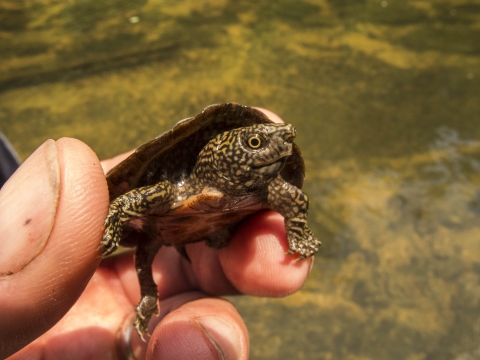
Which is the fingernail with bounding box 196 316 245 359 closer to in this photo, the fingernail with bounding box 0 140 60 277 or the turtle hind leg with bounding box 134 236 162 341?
the turtle hind leg with bounding box 134 236 162 341

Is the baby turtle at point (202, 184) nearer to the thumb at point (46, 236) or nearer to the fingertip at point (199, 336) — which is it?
the thumb at point (46, 236)

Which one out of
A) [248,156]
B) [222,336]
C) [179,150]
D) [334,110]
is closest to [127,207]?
[179,150]

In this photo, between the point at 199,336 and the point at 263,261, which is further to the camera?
the point at 263,261

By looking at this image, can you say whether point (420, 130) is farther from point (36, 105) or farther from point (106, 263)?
point (36, 105)

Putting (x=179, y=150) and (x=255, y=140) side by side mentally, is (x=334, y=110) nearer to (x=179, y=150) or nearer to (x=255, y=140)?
(x=179, y=150)

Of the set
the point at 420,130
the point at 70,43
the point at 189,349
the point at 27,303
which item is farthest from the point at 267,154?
the point at 70,43

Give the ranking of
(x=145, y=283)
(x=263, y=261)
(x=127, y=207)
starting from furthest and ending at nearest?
1. (x=263, y=261)
2. (x=145, y=283)
3. (x=127, y=207)

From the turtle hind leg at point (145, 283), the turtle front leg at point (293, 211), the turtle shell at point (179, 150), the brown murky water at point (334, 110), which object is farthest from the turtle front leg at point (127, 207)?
the brown murky water at point (334, 110)
